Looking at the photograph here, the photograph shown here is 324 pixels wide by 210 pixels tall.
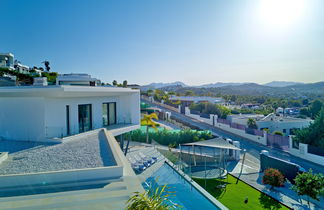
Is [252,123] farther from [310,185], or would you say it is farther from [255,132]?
[310,185]

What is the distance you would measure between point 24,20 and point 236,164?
24101 mm

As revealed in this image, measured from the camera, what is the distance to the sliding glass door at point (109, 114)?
18.0 metres

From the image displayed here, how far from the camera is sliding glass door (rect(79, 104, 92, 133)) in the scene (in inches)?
603

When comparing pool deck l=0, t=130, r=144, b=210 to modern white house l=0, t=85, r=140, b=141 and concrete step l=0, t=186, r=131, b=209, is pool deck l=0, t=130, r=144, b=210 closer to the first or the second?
concrete step l=0, t=186, r=131, b=209

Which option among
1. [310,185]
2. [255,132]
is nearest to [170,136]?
[255,132]

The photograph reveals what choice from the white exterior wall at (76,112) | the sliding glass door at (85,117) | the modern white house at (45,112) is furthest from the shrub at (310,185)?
the sliding glass door at (85,117)

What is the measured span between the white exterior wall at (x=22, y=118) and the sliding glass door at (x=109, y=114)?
5747 mm

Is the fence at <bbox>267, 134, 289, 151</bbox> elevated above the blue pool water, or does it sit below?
below

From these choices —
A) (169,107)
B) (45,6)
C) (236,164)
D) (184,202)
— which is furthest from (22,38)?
(169,107)

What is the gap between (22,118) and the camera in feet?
42.9

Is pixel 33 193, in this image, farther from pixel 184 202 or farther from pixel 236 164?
pixel 236 164

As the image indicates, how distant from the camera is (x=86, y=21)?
20.4 metres

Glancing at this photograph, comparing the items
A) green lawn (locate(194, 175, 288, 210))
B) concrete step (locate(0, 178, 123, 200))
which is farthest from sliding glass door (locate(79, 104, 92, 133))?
green lawn (locate(194, 175, 288, 210))

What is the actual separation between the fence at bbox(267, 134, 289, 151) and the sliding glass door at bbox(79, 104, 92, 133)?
2183cm
